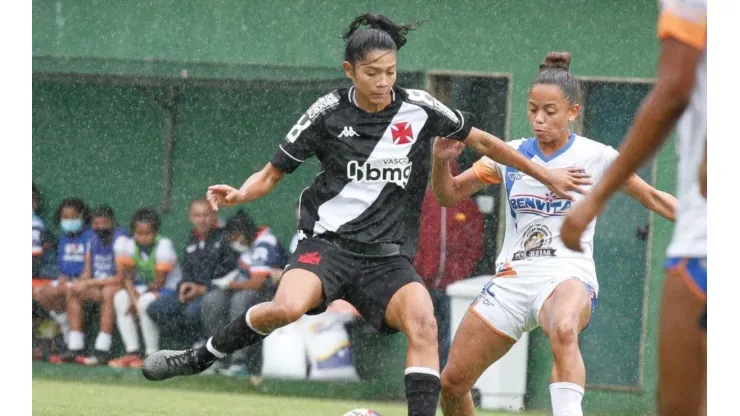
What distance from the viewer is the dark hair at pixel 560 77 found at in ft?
18.9

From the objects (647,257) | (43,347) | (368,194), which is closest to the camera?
(368,194)

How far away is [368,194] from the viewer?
18.2 ft

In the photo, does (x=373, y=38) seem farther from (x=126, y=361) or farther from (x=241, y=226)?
(x=126, y=361)

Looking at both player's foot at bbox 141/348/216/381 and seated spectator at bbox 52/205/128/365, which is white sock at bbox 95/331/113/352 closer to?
seated spectator at bbox 52/205/128/365

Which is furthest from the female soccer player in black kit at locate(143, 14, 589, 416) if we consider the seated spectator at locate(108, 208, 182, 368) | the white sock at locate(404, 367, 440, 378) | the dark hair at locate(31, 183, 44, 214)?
the dark hair at locate(31, 183, 44, 214)

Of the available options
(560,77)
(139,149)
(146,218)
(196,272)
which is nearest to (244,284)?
(196,272)

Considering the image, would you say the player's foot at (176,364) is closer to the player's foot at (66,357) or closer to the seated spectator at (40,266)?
the player's foot at (66,357)

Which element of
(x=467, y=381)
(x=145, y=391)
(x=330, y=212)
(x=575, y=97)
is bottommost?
(x=145, y=391)

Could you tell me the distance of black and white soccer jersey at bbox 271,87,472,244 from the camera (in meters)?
5.57

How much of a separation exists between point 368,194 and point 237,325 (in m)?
0.80

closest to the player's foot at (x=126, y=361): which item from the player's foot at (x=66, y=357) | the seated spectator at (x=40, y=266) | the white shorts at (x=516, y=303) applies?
the player's foot at (x=66, y=357)

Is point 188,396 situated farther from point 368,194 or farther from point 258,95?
point 368,194

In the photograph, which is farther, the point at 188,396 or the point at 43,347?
the point at 43,347

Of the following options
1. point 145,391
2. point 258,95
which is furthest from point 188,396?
point 258,95
